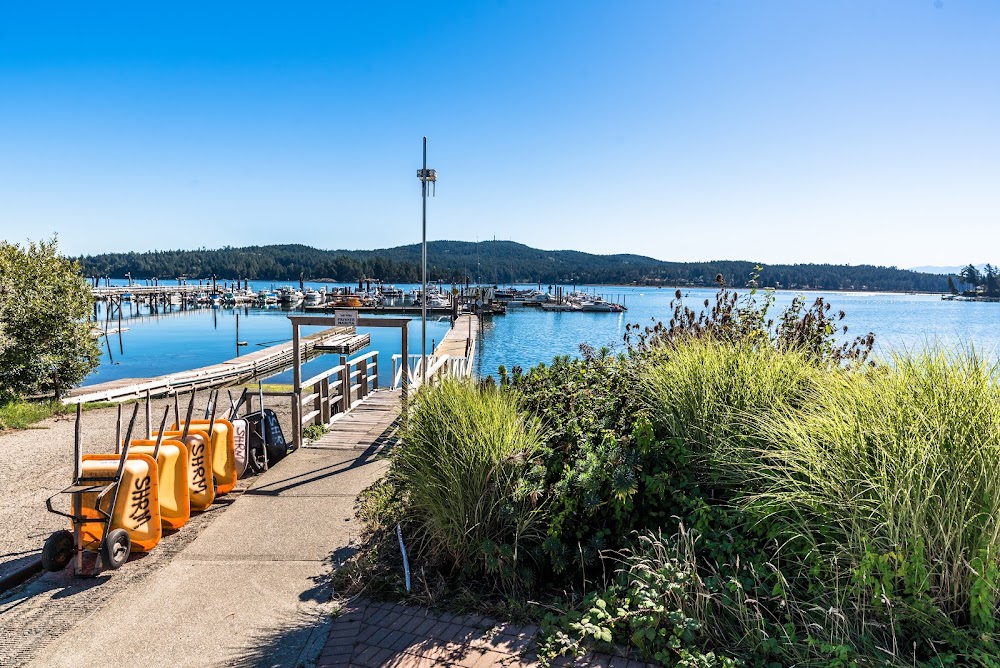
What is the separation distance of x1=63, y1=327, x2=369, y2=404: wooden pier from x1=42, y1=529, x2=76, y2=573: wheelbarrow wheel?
7.12m

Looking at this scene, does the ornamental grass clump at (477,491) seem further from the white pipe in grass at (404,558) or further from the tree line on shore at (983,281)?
the tree line on shore at (983,281)

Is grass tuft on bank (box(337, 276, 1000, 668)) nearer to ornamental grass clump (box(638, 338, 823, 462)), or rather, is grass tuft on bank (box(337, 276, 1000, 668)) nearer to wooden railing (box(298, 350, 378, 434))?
ornamental grass clump (box(638, 338, 823, 462))

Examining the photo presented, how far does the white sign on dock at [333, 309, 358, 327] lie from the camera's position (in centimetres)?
787

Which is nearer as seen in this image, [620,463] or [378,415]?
[620,463]

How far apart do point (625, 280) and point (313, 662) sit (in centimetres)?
17241

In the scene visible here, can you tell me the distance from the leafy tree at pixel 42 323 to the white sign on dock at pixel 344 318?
741cm

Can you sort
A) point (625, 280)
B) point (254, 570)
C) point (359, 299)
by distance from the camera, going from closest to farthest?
point (254, 570)
point (359, 299)
point (625, 280)

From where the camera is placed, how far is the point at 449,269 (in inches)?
6088

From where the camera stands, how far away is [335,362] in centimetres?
3162

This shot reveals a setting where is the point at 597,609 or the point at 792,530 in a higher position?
the point at 792,530

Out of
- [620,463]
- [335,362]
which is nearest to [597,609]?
[620,463]

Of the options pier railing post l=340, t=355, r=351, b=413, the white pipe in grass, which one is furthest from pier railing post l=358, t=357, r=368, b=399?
the white pipe in grass

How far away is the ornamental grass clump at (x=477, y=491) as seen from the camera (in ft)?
11.6

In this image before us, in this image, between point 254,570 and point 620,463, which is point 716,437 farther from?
point 254,570
